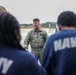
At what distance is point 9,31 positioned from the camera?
1500 mm

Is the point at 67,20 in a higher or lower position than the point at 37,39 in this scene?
higher

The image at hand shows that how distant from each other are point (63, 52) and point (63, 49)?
3 cm

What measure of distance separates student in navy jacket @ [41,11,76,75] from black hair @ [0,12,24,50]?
99 cm

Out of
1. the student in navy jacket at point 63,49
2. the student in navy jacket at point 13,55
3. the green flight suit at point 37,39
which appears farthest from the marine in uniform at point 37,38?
the student in navy jacket at point 13,55

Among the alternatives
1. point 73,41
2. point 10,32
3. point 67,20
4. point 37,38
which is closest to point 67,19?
point 67,20

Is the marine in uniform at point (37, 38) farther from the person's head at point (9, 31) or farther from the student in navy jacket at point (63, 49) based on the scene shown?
the person's head at point (9, 31)

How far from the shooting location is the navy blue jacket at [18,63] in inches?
58.3

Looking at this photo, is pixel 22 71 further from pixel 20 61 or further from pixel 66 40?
pixel 66 40

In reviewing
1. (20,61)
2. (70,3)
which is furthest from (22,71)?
(70,3)

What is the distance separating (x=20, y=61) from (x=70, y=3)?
5662mm

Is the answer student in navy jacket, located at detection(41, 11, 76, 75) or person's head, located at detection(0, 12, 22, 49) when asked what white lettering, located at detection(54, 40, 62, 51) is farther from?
person's head, located at detection(0, 12, 22, 49)

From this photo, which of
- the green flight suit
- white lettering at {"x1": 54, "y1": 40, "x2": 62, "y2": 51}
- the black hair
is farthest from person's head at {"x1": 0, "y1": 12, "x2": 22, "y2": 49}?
the green flight suit

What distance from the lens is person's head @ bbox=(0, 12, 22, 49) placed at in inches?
59.2

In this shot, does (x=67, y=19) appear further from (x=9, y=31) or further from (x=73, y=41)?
(x=9, y=31)
